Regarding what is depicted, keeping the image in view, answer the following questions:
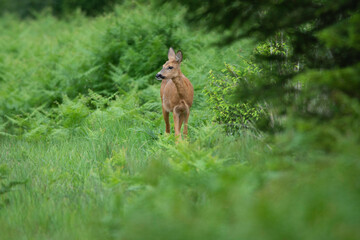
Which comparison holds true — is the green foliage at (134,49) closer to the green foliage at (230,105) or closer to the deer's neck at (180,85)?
the green foliage at (230,105)

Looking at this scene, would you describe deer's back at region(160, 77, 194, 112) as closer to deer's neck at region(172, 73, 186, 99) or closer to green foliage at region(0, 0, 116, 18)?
deer's neck at region(172, 73, 186, 99)

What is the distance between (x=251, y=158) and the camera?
13.7ft

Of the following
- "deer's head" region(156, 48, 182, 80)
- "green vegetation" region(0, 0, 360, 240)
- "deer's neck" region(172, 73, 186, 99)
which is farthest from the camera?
"deer's neck" region(172, 73, 186, 99)

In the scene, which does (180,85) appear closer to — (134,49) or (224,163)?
(224,163)

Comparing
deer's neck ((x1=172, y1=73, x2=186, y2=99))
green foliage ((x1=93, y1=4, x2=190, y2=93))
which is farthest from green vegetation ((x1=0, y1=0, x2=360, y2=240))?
green foliage ((x1=93, y1=4, x2=190, y2=93))

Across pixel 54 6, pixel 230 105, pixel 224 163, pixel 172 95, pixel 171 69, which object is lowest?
pixel 224 163

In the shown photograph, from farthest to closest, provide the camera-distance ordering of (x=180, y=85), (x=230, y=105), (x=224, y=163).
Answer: (x=230, y=105) → (x=180, y=85) → (x=224, y=163)

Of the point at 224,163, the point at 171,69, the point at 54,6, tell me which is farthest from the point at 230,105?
the point at 54,6

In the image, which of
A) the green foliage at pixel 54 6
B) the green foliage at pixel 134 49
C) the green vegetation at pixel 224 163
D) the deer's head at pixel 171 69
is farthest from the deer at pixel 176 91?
the green foliage at pixel 54 6

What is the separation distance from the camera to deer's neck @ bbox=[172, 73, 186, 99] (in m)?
5.70

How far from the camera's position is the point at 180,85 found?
573 cm

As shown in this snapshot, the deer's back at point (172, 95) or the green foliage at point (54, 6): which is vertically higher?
the green foliage at point (54, 6)

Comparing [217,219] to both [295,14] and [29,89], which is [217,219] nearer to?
[295,14]

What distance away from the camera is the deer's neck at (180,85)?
5699 mm
